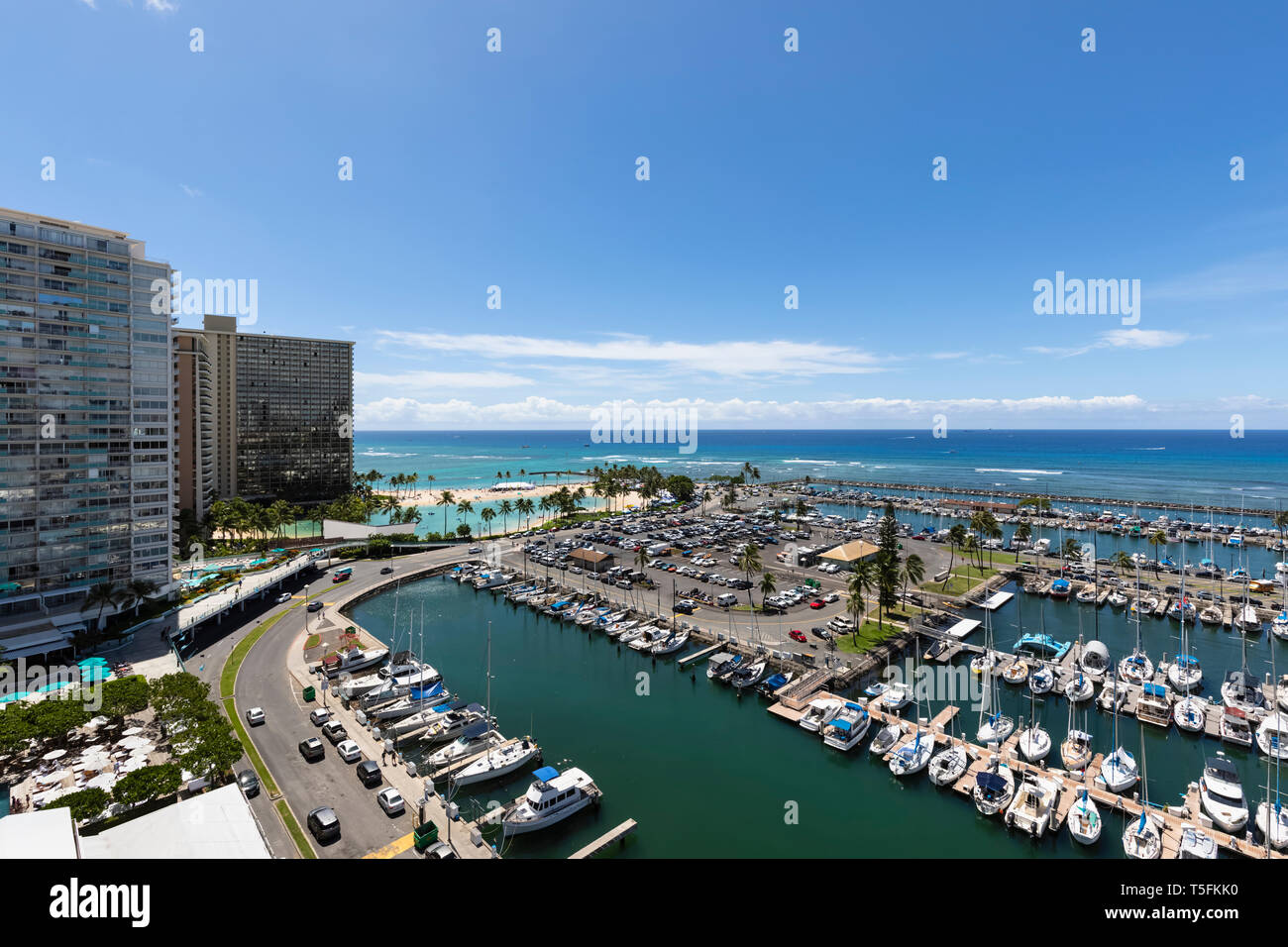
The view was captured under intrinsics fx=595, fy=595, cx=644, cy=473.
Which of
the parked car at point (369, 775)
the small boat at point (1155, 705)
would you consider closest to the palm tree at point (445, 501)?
the parked car at point (369, 775)

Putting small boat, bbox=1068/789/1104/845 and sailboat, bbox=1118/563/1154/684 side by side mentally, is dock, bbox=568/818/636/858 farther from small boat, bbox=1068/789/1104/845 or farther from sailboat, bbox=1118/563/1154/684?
sailboat, bbox=1118/563/1154/684

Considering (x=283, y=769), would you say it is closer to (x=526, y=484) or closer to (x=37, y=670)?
(x=37, y=670)

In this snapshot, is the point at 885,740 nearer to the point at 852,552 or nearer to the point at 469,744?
the point at 469,744

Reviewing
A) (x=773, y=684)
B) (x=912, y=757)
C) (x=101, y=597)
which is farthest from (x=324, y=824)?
(x=101, y=597)
